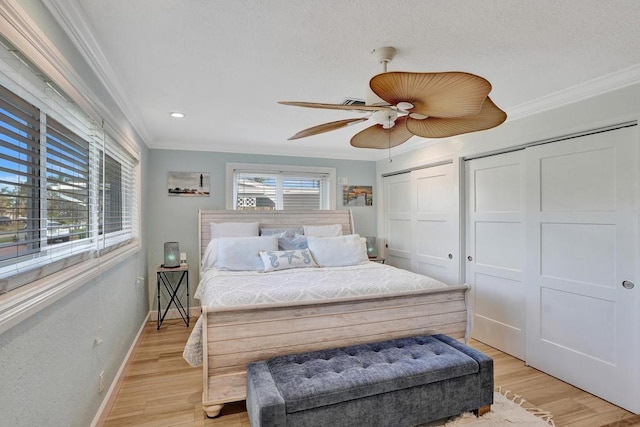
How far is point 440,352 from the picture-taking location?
229 cm

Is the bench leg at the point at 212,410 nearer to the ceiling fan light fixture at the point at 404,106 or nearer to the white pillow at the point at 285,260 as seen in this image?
the white pillow at the point at 285,260

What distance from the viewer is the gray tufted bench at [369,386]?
1.81 meters

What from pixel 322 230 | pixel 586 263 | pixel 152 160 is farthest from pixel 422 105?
pixel 152 160

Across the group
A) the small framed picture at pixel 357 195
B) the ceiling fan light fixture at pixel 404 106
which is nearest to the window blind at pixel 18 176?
the ceiling fan light fixture at pixel 404 106

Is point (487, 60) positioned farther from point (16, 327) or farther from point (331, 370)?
point (16, 327)

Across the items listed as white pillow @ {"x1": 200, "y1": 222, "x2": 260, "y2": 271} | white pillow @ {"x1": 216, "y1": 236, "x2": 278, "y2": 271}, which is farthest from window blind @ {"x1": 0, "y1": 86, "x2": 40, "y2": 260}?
white pillow @ {"x1": 200, "y1": 222, "x2": 260, "y2": 271}

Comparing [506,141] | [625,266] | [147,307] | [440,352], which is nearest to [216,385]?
[440,352]

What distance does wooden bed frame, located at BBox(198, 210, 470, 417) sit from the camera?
7.06ft

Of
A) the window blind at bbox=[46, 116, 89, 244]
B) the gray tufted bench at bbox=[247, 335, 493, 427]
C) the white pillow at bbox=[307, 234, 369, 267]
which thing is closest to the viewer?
the window blind at bbox=[46, 116, 89, 244]

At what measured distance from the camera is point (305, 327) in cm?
234

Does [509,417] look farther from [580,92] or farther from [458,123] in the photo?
[580,92]

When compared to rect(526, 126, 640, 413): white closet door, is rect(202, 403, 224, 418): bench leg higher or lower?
lower

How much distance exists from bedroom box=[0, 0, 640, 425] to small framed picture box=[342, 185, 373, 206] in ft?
1.37

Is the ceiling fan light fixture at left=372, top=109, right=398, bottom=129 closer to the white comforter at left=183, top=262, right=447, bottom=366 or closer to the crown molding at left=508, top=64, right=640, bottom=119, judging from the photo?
the white comforter at left=183, top=262, right=447, bottom=366
